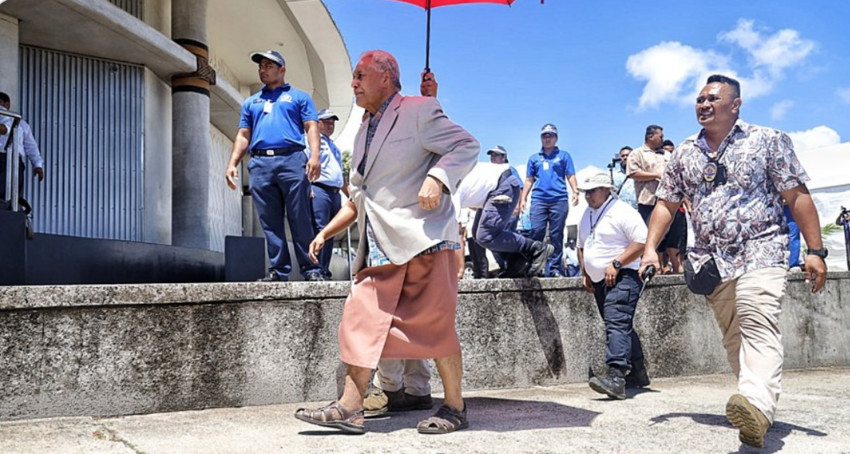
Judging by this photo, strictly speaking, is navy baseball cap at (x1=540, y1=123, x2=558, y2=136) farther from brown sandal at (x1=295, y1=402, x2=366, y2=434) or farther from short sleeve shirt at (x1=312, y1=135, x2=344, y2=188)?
brown sandal at (x1=295, y1=402, x2=366, y2=434)

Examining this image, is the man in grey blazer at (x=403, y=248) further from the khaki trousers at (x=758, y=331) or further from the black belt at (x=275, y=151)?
the black belt at (x=275, y=151)

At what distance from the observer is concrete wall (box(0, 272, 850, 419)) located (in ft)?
14.3

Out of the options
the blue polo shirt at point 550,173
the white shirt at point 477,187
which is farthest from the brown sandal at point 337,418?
the blue polo shirt at point 550,173

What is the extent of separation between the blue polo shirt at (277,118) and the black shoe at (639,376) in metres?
3.11

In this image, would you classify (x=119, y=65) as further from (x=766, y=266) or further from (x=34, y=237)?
(x=766, y=266)

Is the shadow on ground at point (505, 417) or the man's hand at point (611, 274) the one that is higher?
the man's hand at point (611, 274)

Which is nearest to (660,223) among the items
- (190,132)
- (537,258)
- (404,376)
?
(404,376)

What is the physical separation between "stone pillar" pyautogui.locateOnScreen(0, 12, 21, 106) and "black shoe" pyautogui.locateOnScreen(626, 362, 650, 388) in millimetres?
7083

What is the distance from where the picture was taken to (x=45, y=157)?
9383 millimetres

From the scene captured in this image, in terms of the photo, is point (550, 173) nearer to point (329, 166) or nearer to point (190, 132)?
point (329, 166)

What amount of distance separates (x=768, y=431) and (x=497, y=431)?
4.66 feet

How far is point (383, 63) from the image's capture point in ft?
13.7

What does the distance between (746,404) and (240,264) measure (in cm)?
441

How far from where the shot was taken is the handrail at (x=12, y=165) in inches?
218
